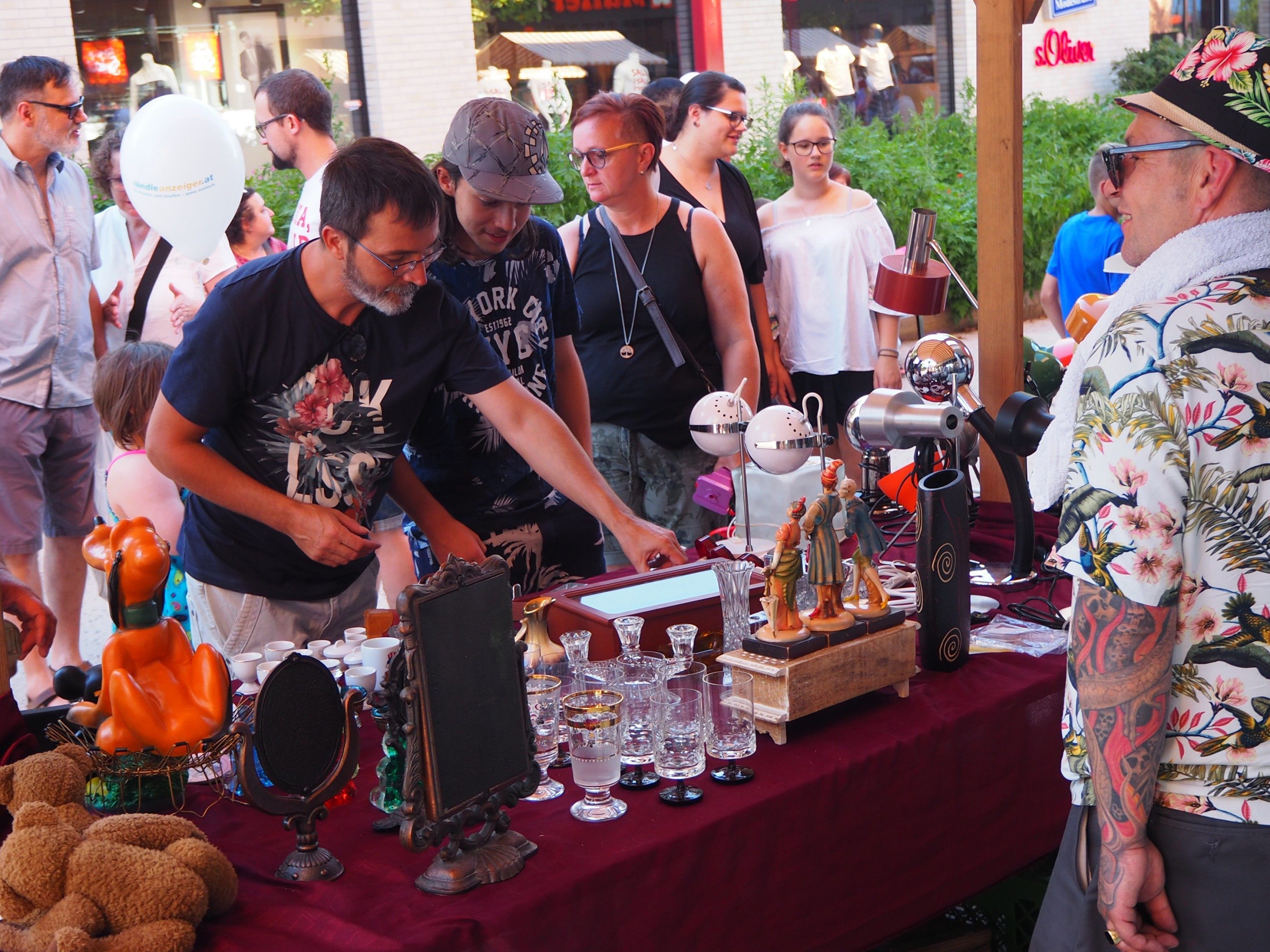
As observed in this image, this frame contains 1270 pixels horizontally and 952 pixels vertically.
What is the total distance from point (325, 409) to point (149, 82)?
8.97 metres

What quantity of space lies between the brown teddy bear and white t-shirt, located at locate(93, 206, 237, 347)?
11.0ft

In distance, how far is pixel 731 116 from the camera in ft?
13.8

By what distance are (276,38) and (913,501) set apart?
9.42 meters

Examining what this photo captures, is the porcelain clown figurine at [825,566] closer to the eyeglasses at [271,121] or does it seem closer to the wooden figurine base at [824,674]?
the wooden figurine base at [824,674]

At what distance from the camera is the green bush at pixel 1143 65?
15.0 meters

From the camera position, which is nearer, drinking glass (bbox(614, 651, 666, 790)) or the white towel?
the white towel

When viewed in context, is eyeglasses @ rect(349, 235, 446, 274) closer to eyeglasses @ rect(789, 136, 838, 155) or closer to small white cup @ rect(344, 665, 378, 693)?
small white cup @ rect(344, 665, 378, 693)

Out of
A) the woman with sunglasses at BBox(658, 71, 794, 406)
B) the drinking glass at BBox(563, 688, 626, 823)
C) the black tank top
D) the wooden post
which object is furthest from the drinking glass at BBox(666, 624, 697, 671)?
the woman with sunglasses at BBox(658, 71, 794, 406)

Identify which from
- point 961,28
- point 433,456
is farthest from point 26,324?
point 961,28

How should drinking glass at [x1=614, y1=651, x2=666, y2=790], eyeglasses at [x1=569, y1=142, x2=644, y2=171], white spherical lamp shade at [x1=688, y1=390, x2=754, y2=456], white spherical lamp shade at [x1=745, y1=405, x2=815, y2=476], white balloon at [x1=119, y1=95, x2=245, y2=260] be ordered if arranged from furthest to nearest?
1. white balloon at [x1=119, y1=95, x2=245, y2=260]
2. eyeglasses at [x1=569, y1=142, x2=644, y2=171]
3. white spherical lamp shade at [x1=688, y1=390, x2=754, y2=456]
4. white spherical lamp shade at [x1=745, y1=405, x2=815, y2=476]
5. drinking glass at [x1=614, y1=651, x2=666, y2=790]

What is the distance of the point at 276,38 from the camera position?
418 inches

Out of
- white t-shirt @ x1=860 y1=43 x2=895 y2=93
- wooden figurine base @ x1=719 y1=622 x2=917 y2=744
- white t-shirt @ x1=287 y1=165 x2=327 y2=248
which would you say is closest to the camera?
wooden figurine base @ x1=719 y1=622 x2=917 y2=744

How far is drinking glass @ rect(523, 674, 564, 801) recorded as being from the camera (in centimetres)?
173

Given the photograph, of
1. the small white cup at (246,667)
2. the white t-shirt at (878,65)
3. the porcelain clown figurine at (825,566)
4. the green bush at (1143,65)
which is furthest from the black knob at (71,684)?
the green bush at (1143,65)
